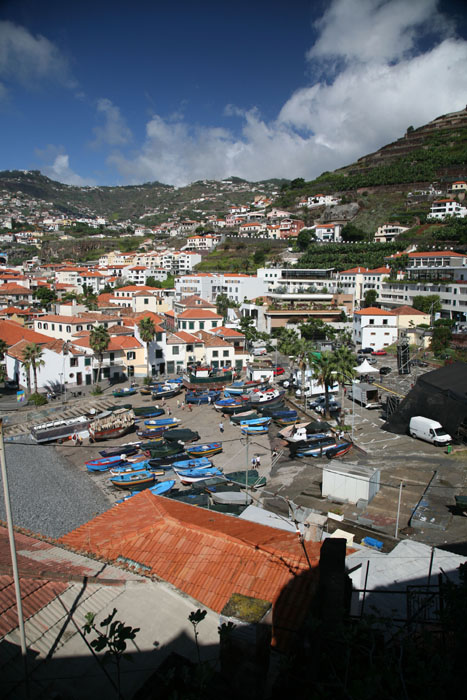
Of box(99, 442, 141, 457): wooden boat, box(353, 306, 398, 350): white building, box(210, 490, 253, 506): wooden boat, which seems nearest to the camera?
box(210, 490, 253, 506): wooden boat

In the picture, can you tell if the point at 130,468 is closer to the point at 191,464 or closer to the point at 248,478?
the point at 191,464

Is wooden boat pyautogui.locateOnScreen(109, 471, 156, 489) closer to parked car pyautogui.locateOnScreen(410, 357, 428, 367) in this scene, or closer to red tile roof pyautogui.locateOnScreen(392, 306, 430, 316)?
parked car pyautogui.locateOnScreen(410, 357, 428, 367)

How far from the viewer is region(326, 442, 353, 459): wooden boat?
24.7 metres

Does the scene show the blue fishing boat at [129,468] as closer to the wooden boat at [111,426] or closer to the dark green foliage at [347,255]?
the wooden boat at [111,426]

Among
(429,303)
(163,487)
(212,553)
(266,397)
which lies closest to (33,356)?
(266,397)

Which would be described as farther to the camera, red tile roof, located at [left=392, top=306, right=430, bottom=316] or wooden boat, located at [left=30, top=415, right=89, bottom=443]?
red tile roof, located at [left=392, top=306, right=430, bottom=316]

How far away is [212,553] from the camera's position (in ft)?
31.0

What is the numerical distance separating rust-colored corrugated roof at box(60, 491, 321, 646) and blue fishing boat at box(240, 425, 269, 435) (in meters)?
18.3

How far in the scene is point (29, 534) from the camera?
431 inches

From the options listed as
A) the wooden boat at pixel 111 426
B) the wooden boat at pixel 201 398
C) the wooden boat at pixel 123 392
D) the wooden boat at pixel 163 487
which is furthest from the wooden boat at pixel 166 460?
the wooden boat at pixel 123 392

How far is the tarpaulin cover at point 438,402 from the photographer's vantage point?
25172 millimetres

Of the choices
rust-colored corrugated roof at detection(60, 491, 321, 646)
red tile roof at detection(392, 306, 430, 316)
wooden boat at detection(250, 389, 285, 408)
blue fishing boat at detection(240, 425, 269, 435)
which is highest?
red tile roof at detection(392, 306, 430, 316)

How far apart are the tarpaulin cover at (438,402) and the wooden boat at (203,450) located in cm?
1092

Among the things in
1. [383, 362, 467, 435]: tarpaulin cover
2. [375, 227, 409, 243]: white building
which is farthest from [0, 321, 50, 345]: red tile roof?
[375, 227, 409, 243]: white building
